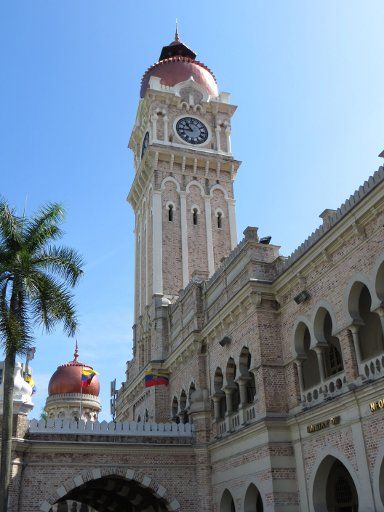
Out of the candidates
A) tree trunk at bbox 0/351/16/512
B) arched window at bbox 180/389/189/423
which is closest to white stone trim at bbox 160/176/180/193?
arched window at bbox 180/389/189/423

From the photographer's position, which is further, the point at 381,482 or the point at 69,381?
the point at 69,381

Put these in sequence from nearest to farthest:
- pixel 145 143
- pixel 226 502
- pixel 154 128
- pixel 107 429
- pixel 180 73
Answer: pixel 226 502, pixel 107 429, pixel 154 128, pixel 145 143, pixel 180 73

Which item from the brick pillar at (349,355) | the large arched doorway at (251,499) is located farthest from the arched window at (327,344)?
the large arched doorway at (251,499)

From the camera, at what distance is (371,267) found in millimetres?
17016

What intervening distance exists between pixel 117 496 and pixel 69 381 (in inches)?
960

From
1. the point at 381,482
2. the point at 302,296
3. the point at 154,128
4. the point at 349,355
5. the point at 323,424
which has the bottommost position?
the point at 381,482

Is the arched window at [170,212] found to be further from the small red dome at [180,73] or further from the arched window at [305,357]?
the arched window at [305,357]

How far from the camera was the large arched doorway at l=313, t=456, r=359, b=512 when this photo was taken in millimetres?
18750

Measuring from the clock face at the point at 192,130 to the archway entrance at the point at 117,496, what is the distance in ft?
76.1

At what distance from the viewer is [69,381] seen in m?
54.2

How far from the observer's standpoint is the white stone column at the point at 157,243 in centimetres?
3672

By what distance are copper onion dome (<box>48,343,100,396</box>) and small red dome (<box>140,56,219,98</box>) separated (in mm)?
25367

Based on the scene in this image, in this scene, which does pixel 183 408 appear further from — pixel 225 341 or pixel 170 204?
pixel 170 204

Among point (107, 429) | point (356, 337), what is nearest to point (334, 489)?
point (356, 337)
